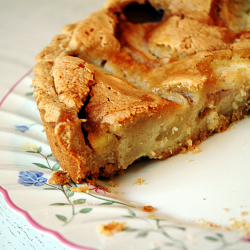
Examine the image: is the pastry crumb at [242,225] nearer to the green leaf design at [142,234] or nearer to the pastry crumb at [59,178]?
the green leaf design at [142,234]

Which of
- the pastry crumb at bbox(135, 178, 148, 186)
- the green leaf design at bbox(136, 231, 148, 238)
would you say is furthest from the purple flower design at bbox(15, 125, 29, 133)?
the green leaf design at bbox(136, 231, 148, 238)

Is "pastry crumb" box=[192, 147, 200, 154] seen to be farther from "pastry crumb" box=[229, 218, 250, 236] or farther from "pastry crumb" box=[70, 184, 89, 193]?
"pastry crumb" box=[70, 184, 89, 193]

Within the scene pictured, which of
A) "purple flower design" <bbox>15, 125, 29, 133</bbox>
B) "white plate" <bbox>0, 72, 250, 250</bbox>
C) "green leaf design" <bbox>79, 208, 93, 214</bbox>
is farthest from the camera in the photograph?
"purple flower design" <bbox>15, 125, 29, 133</bbox>

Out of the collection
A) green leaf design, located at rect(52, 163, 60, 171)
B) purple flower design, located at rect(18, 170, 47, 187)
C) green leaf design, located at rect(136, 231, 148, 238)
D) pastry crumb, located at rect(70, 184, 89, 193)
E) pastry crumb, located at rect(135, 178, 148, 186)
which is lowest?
pastry crumb, located at rect(135, 178, 148, 186)

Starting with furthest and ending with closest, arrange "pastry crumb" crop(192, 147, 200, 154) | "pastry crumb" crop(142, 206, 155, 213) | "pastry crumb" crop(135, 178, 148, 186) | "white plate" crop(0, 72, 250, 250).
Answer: "pastry crumb" crop(192, 147, 200, 154)
"pastry crumb" crop(135, 178, 148, 186)
"pastry crumb" crop(142, 206, 155, 213)
"white plate" crop(0, 72, 250, 250)

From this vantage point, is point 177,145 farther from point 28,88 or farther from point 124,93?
point 28,88

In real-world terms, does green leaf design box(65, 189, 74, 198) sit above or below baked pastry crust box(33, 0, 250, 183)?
below

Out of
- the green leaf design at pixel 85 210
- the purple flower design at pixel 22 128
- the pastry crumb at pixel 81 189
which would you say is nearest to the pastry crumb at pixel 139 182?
the pastry crumb at pixel 81 189
